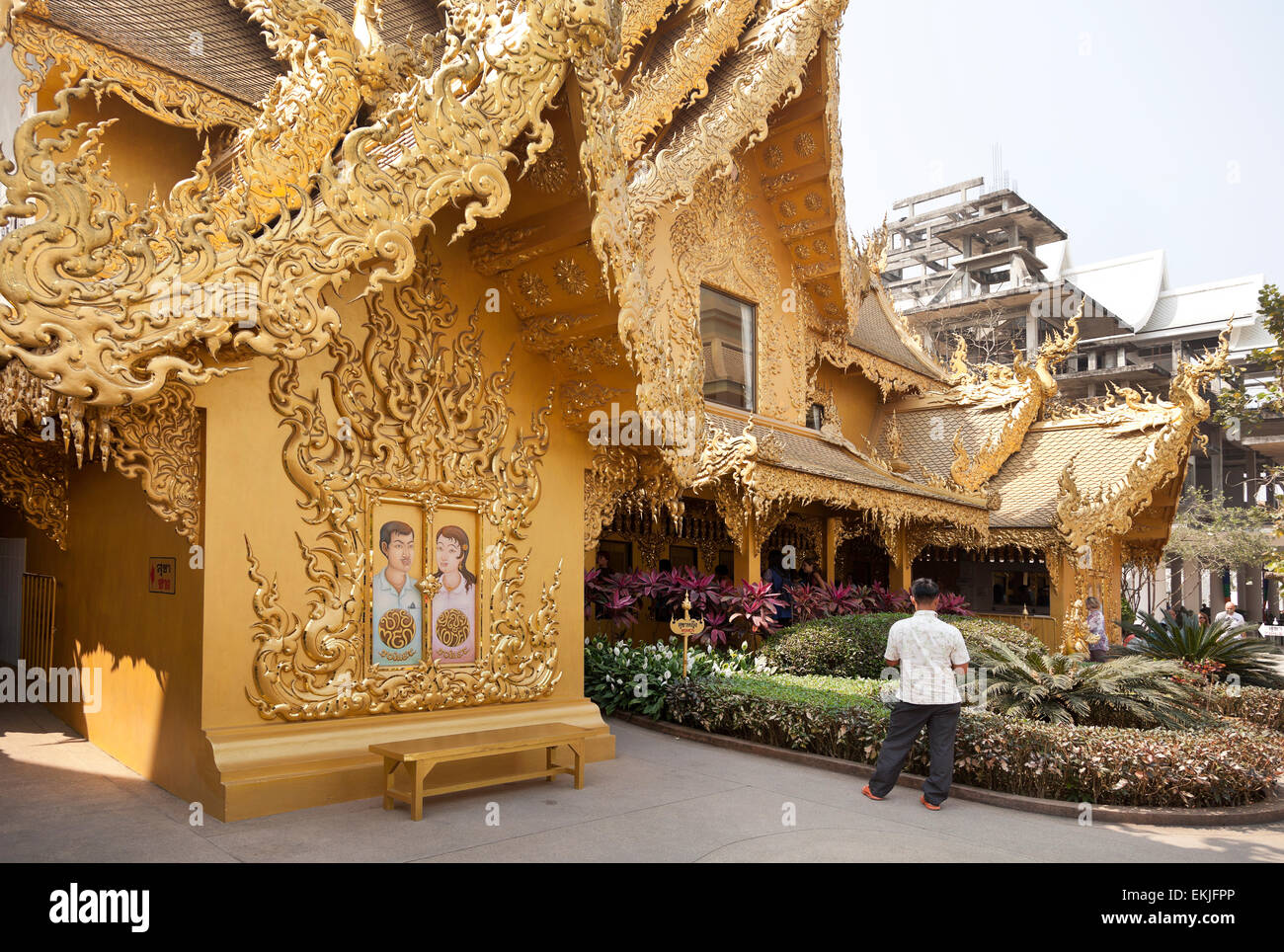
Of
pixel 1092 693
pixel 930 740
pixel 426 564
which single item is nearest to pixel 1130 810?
pixel 930 740

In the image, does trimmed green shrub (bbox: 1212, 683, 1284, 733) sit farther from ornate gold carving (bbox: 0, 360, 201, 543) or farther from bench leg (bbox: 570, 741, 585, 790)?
ornate gold carving (bbox: 0, 360, 201, 543)

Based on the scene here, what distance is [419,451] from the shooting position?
6254 mm

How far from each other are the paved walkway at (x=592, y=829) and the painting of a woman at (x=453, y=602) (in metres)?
0.97

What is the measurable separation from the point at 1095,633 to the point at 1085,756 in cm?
993

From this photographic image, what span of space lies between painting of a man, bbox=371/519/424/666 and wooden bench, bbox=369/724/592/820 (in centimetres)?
61

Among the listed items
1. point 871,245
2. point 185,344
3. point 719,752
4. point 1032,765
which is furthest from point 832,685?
point 871,245

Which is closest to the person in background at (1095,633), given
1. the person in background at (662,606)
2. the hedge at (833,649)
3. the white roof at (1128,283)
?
the hedge at (833,649)

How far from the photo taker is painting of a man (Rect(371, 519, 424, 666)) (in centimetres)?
604

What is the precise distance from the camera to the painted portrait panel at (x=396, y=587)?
6027 millimetres

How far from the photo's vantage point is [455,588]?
254 inches

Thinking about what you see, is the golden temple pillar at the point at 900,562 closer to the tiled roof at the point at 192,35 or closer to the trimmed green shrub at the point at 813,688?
the trimmed green shrub at the point at 813,688

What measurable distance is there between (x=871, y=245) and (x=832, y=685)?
9.70m

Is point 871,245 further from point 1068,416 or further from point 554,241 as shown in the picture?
point 554,241

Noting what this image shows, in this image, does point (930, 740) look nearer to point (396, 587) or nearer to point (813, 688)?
point (813, 688)
